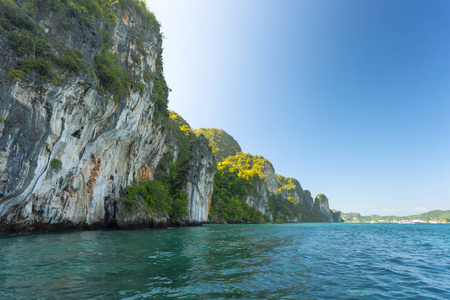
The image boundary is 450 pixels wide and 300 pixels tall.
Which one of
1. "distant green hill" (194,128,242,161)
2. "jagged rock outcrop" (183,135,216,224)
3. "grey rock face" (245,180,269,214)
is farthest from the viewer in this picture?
"distant green hill" (194,128,242,161)

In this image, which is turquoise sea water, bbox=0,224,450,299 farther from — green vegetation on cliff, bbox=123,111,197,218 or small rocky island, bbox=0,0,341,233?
green vegetation on cliff, bbox=123,111,197,218

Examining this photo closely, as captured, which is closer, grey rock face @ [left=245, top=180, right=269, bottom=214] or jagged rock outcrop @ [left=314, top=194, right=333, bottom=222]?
grey rock face @ [left=245, top=180, right=269, bottom=214]

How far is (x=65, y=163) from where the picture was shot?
57.3 ft

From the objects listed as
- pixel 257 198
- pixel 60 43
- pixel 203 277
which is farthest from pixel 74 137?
pixel 257 198

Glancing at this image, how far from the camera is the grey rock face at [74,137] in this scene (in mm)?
13117

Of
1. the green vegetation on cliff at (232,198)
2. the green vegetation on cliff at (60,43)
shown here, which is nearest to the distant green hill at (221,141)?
the green vegetation on cliff at (232,198)

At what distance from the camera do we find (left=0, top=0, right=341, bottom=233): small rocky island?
1351 cm

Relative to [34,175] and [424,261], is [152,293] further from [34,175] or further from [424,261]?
[34,175]

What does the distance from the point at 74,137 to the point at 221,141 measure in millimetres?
102730

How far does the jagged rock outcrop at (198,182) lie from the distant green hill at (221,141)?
2412 inches

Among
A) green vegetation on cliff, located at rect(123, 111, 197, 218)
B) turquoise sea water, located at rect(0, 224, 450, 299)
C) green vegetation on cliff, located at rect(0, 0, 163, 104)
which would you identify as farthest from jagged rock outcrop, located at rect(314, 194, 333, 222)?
turquoise sea water, located at rect(0, 224, 450, 299)

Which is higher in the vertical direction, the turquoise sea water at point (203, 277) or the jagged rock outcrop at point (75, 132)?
the jagged rock outcrop at point (75, 132)

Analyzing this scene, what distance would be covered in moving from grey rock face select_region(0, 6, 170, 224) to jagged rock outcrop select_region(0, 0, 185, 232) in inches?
2.1

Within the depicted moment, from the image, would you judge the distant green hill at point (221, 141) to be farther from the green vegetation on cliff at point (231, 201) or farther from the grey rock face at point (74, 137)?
the grey rock face at point (74, 137)
